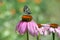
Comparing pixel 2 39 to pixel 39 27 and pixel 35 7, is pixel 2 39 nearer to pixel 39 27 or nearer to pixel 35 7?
pixel 35 7

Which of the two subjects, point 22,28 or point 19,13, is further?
point 19,13

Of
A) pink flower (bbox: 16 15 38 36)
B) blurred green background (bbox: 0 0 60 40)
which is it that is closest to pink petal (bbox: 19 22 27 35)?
pink flower (bbox: 16 15 38 36)

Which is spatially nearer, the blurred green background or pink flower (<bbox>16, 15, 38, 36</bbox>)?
pink flower (<bbox>16, 15, 38, 36</bbox>)

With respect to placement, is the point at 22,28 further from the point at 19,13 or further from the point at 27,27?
the point at 19,13

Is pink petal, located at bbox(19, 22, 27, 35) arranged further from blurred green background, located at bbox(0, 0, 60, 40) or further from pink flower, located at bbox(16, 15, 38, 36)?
blurred green background, located at bbox(0, 0, 60, 40)

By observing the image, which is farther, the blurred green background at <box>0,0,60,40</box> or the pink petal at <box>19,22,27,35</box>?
the blurred green background at <box>0,0,60,40</box>

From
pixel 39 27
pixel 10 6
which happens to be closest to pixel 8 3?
pixel 10 6

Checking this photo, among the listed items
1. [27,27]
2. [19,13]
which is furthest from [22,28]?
Answer: [19,13]

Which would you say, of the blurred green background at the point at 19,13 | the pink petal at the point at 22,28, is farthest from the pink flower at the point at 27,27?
the blurred green background at the point at 19,13
